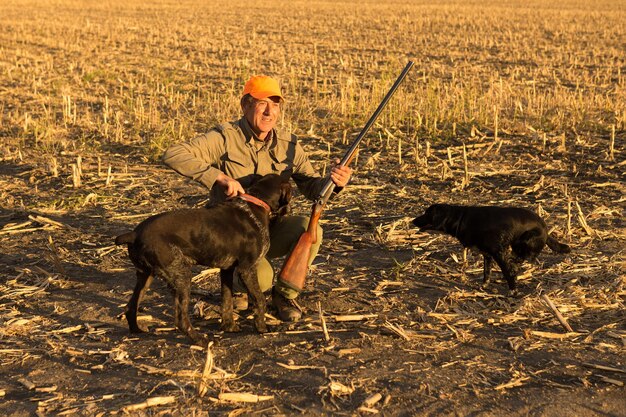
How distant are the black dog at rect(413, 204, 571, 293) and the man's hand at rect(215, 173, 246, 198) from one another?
2.15 metres

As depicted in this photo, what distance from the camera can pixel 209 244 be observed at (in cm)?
517

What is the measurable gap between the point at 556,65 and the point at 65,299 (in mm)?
17645

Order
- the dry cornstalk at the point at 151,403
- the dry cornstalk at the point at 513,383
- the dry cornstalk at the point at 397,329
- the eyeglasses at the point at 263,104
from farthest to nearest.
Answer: the eyeglasses at the point at 263,104
the dry cornstalk at the point at 397,329
the dry cornstalk at the point at 513,383
the dry cornstalk at the point at 151,403

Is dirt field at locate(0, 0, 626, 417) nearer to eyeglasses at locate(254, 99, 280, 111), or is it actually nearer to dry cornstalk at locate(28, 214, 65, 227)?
dry cornstalk at locate(28, 214, 65, 227)

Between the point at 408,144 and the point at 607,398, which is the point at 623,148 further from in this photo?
the point at 607,398

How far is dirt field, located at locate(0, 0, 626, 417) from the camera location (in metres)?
4.53

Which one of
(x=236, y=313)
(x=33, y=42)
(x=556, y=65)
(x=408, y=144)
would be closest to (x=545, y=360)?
(x=236, y=313)

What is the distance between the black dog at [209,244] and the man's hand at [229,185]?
77 mm

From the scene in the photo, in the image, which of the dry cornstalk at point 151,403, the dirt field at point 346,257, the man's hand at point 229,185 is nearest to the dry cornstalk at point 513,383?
the dirt field at point 346,257

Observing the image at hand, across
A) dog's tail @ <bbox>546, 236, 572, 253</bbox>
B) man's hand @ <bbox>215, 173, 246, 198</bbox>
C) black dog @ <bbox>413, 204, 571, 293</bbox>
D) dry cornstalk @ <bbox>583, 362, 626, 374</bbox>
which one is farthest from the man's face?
dry cornstalk @ <bbox>583, 362, 626, 374</bbox>

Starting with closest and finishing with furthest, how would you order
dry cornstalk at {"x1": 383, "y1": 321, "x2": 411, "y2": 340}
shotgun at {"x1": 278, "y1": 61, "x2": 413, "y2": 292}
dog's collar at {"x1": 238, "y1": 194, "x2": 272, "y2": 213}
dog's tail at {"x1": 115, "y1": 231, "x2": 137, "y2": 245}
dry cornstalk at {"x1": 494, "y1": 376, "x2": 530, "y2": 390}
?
dry cornstalk at {"x1": 494, "y1": 376, "x2": 530, "y2": 390}
dog's tail at {"x1": 115, "y1": 231, "x2": 137, "y2": 245}
dry cornstalk at {"x1": 383, "y1": 321, "x2": 411, "y2": 340}
dog's collar at {"x1": 238, "y1": 194, "x2": 272, "y2": 213}
shotgun at {"x1": 278, "y1": 61, "x2": 413, "y2": 292}

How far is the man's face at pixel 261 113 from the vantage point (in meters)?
5.88

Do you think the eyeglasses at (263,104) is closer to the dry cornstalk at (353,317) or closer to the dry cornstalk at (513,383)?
the dry cornstalk at (353,317)

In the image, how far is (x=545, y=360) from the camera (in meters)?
4.89
